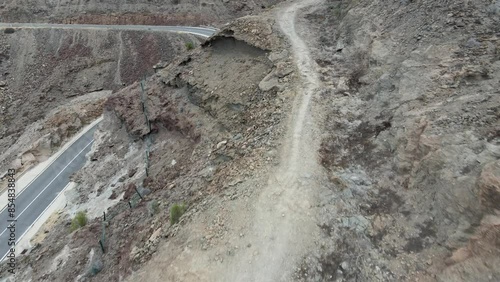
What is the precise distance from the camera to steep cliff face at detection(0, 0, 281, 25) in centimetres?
5847

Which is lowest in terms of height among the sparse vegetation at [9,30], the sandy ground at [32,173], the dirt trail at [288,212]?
the sandy ground at [32,173]

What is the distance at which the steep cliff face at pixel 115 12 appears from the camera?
5847cm

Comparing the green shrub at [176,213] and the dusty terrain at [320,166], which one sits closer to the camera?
the dusty terrain at [320,166]

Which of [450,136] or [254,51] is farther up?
[254,51]

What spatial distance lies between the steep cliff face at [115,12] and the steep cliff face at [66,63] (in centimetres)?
604

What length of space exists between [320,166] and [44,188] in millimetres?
24775

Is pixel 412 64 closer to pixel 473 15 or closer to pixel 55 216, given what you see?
pixel 473 15

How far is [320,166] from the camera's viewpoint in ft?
41.9

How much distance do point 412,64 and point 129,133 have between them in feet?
64.2

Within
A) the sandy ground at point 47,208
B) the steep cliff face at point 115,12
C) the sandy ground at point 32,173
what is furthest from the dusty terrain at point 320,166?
the steep cliff face at point 115,12

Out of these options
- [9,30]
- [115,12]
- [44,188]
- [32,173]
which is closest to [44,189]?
[44,188]

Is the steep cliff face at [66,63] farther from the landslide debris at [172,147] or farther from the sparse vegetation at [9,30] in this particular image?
the landslide debris at [172,147]

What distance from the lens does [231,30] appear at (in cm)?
2336

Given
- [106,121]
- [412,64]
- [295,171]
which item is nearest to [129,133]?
[106,121]
